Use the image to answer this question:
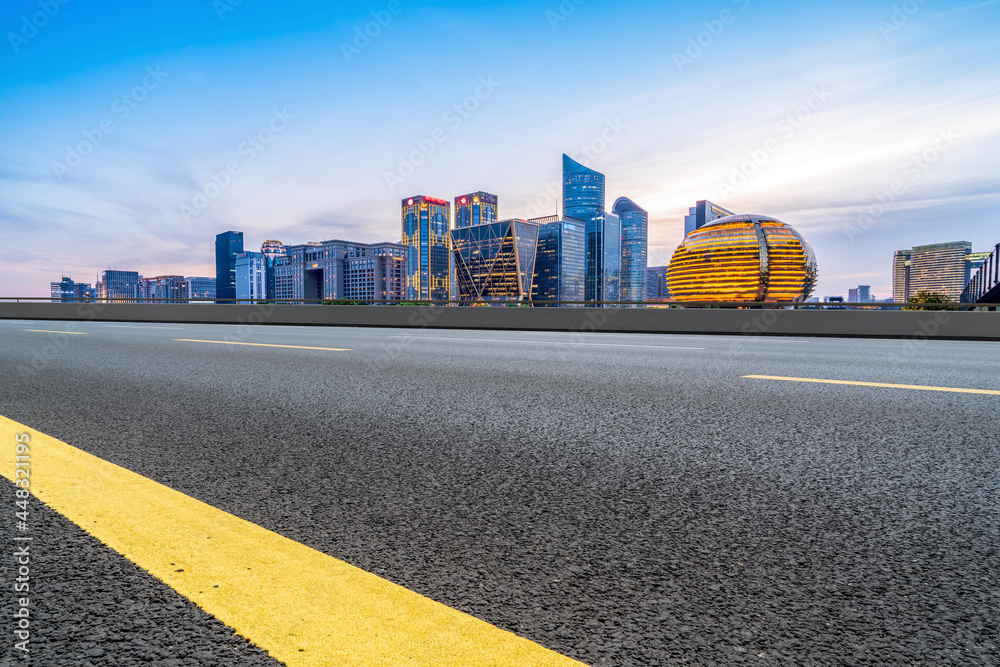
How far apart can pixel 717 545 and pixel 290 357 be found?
6.96 meters

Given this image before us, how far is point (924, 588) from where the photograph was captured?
160cm

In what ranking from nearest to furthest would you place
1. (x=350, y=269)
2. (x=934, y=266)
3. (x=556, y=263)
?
(x=350, y=269) < (x=556, y=263) < (x=934, y=266)

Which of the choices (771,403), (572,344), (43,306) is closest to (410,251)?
(43,306)

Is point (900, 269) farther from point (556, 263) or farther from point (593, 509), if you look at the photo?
point (593, 509)

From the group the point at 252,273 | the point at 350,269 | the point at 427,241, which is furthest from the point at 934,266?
the point at 252,273

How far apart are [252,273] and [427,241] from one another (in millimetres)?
43880

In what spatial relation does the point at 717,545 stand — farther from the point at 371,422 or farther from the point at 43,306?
the point at 43,306

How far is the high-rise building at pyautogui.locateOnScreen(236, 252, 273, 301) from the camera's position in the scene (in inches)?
4360

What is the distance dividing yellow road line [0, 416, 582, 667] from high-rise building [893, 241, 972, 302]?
217m

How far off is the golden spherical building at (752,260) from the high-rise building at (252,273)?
82375 mm

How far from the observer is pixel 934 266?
188375 millimetres

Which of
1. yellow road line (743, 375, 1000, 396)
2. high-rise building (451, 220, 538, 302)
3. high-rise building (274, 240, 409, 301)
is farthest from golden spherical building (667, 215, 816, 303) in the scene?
yellow road line (743, 375, 1000, 396)

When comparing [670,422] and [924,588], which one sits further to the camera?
[670,422]

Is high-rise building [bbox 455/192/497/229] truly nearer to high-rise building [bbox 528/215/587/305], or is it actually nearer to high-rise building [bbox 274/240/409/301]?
high-rise building [bbox 528/215/587/305]
